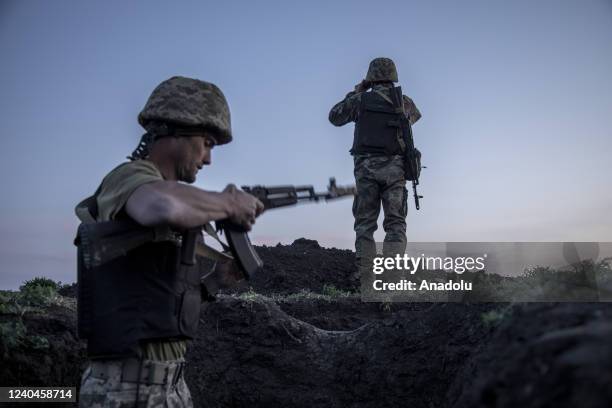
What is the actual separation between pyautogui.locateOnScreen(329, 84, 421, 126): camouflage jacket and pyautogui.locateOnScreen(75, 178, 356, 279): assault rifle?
234 inches

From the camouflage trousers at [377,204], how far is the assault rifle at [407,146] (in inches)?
5.5

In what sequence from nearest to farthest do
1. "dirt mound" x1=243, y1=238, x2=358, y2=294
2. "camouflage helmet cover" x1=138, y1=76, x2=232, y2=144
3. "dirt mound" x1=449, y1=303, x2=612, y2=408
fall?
1. "dirt mound" x1=449, y1=303, x2=612, y2=408
2. "camouflage helmet cover" x1=138, y1=76, x2=232, y2=144
3. "dirt mound" x1=243, y1=238, x2=358, y2=294

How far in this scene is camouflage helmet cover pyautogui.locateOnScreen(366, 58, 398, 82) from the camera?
32.6ft

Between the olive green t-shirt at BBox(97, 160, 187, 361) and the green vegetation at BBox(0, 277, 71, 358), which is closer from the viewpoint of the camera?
the olive green t-shirt at BBox(97, 160, 187, 361)

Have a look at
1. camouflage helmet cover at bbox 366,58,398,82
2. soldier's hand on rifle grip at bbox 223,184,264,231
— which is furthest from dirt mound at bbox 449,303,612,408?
camouflage helmet cover at bbox 366,58,398,82

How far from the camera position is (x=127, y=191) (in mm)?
3072

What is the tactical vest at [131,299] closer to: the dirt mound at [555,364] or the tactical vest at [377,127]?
the dirt mound at [555,364]

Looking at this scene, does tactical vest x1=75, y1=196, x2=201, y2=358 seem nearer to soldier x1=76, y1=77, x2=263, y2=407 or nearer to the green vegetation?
soldier x1=76, y1=77, x2=263, y2=407

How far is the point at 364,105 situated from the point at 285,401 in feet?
17.8

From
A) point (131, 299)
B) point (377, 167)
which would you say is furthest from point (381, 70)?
point (131, 299)

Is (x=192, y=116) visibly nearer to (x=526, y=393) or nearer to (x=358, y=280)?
(x=526, y=393)

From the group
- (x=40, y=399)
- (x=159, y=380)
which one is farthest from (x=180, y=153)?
(x=40, y=399)

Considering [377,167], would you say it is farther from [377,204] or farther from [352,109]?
[352,109]

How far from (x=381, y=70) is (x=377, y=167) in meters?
1.69
